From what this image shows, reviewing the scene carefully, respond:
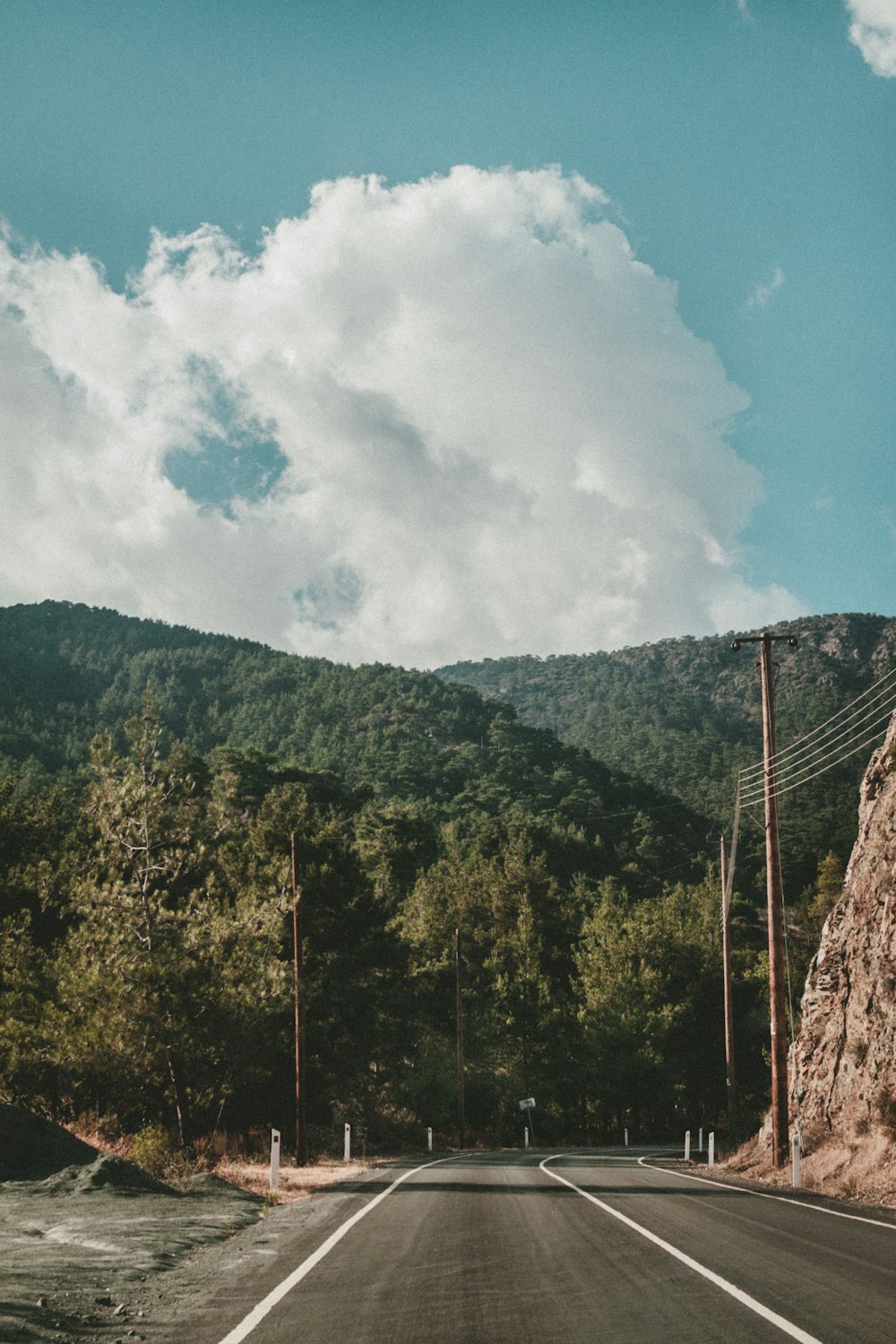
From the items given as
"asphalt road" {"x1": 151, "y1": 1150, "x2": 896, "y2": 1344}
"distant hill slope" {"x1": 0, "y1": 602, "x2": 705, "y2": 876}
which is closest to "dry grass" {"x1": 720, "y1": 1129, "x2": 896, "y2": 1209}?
"asphalt road" {"x1": 151, "y1": 1150, "x2": 896, "y2": 1344}

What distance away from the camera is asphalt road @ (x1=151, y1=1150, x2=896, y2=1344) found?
23.4ft

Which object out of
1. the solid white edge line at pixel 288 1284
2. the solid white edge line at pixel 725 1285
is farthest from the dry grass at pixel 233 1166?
the solid white edge line at pixel 725 1285

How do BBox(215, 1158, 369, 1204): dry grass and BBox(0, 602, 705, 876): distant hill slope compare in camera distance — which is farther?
BBox(0, 602, 705, 876): distant hill slope

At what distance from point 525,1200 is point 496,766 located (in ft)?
329

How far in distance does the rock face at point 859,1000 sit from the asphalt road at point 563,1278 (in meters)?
7.96

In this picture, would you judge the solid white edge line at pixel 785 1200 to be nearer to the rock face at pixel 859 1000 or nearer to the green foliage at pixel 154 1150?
the rock face at pixel 859 1000

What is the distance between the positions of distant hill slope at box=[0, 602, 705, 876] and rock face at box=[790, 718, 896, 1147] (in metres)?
61.1

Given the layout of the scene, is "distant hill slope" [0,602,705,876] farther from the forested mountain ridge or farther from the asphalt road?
the asphalt road

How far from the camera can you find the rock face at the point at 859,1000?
22.8m

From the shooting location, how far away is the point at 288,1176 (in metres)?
23.5

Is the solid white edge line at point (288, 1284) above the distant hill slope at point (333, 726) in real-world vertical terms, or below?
below

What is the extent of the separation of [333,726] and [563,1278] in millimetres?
133492

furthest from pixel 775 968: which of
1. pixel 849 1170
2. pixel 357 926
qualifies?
pixel 357 926

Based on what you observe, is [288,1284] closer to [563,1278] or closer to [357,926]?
[563,1278]
